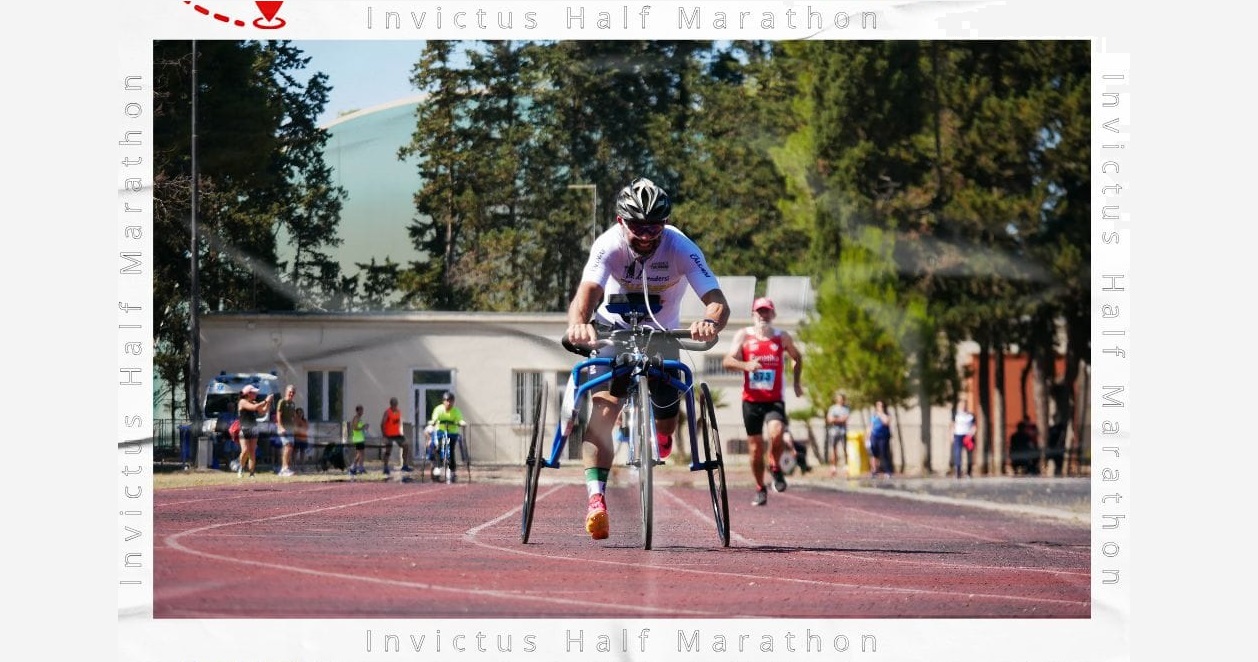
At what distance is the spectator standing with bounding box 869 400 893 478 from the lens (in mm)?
24078

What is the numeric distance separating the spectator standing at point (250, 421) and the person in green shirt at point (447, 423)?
143 cm

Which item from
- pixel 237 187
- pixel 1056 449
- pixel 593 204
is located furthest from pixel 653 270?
pixel 1056 449

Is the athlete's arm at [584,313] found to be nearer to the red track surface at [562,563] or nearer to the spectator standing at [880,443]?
the red track surface at [562,563]

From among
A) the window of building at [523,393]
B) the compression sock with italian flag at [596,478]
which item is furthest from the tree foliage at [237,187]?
the compression sock with italian flag at [596,478]

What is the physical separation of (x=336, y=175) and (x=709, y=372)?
14.5 meters

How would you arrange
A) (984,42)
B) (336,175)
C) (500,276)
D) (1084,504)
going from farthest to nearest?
(1084,504)
(500,276)
(336,175)
(984,42)

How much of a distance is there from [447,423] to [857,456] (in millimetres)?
11212

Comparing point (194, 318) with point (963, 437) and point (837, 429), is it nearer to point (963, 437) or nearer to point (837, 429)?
point (963, 437)

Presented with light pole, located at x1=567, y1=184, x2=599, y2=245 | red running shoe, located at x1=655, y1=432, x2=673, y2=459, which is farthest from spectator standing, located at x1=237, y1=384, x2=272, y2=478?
red running shoe, located at x1=655, y1=432, x2=673, y2=459

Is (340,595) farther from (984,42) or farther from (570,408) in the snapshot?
(984,42)

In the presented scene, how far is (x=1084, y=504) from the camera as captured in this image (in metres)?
19.9

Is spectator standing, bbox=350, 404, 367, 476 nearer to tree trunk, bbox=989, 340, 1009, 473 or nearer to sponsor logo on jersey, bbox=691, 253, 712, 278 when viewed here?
sponsor logo on jersey, bbox=691, 253, 712, 278

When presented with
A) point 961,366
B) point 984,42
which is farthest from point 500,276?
point 961,366
